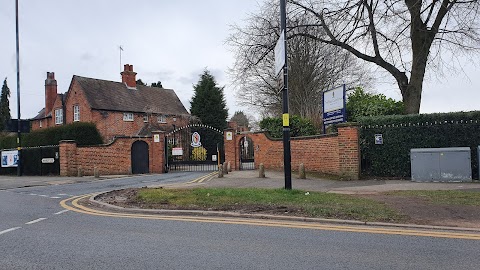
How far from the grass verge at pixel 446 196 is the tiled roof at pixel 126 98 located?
33.9 metres

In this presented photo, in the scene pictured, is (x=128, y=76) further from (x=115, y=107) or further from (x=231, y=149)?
(x=231, y=149)

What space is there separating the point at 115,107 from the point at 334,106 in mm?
28540

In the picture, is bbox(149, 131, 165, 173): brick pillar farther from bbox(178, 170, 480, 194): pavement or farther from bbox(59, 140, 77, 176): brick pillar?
bbox(178, 170, 480, 194): pavement

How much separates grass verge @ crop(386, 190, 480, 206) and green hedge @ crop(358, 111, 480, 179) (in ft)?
12.0

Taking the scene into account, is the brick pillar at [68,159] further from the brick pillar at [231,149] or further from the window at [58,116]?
the window at [58,116]

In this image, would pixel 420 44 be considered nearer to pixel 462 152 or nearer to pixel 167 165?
pixel 462 152

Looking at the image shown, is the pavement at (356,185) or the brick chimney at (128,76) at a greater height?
the brick chimney at (128,76)

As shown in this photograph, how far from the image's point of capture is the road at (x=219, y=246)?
17.5ft

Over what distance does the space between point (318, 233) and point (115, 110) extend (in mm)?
36231

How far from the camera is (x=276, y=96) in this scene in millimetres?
37562

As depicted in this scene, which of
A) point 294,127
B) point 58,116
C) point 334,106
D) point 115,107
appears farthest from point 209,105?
point 334,106

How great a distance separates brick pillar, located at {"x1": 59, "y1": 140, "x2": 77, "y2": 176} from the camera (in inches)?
1008

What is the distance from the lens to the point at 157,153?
2627 cm

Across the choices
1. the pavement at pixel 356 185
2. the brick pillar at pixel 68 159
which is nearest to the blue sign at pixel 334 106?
the pavement at pixel 356 185
